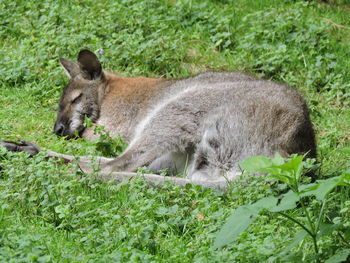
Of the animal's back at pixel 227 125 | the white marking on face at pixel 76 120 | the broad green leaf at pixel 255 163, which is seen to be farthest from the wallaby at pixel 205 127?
the broad green leaf at pixel 255 163

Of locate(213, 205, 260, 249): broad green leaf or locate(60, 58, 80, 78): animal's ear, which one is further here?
locate(60, 58, 80, 78): animal's ear

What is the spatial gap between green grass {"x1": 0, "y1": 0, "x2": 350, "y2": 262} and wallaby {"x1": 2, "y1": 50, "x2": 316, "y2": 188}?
40 centimetres

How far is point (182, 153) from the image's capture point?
19.0 ft

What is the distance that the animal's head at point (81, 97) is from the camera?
6961 millimetres

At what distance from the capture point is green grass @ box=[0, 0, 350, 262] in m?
4.19

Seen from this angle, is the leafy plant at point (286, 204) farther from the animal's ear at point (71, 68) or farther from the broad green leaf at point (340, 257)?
the animal's ear at point (71, 68)

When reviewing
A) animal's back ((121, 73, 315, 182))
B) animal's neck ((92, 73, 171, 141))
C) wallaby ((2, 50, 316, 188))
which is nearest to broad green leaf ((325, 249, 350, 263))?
wallaby ((2, 50, 316, 188))

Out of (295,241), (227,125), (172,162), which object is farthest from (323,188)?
(172,162)

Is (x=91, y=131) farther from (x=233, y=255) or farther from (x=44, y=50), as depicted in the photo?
(x=233, y=255)

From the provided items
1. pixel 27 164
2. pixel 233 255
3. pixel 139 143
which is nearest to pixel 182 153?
pixel 139 143

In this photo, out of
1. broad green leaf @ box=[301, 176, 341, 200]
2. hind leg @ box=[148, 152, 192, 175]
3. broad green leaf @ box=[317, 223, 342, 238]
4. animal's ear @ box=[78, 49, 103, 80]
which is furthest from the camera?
animal's ear @ box=[78, 49, 103, 80]

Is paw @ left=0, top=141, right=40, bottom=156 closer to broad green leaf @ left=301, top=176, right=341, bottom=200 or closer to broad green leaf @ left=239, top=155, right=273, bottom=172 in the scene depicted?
broad green leaf @ left=239, top=155, right=273, bottom=172

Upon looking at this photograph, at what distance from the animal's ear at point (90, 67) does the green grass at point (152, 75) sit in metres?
0.70

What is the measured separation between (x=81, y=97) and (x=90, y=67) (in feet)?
1.10
